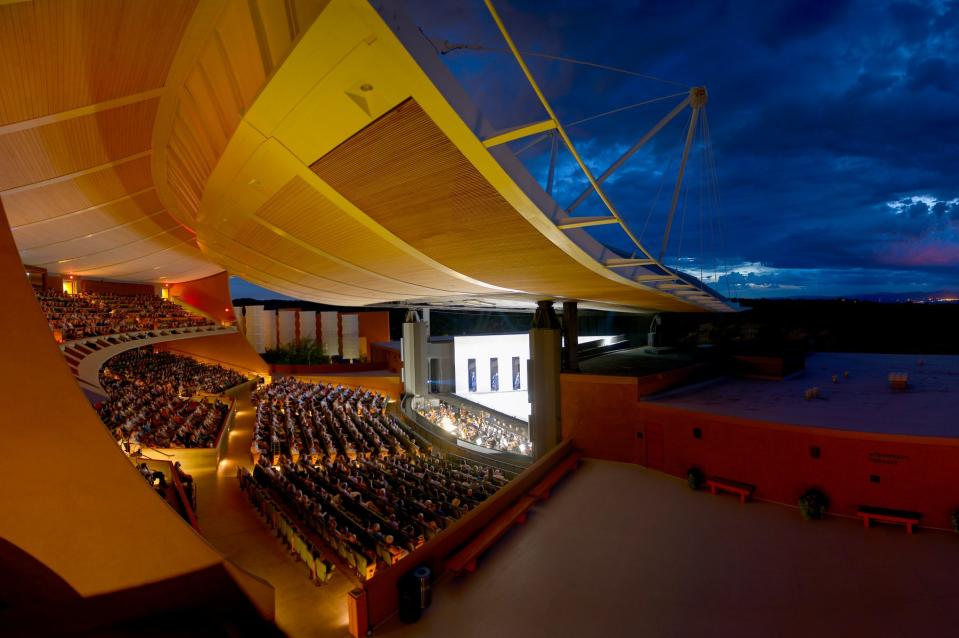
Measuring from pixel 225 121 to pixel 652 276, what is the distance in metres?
8.84

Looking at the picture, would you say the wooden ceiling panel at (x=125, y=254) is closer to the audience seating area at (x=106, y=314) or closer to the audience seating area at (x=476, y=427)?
the audience seating area at (x=106, y=314)

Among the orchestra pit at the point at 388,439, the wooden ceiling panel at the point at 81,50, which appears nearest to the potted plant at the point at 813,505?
the orchestra pit at the point at 388,439

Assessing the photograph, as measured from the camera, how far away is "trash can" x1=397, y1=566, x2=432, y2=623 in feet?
15.7

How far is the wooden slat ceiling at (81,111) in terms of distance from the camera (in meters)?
4.89

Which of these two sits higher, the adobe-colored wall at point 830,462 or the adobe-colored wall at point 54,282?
the adobe-colored wall at point 54,282

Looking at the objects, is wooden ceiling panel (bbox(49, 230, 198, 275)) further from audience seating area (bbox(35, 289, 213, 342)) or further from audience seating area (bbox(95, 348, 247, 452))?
audience seating area (bbox(95, 348, 247, 452))

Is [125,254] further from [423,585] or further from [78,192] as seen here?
[423,585]

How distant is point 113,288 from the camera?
2994cm

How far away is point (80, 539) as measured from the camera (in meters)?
3.53

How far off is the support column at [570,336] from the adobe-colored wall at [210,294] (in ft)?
89.8

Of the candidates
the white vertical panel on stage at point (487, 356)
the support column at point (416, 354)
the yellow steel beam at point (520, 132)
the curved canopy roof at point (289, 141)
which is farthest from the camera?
the white vertical panel on stage at point (487, 356)

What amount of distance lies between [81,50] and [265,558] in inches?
303

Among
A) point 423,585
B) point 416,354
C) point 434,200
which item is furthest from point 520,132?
point 416,354

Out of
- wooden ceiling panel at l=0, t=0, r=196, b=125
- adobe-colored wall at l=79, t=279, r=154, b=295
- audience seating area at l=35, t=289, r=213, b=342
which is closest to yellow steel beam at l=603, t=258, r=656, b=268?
wooden ceiling panel at l=0, t=0, r=196, b=125
